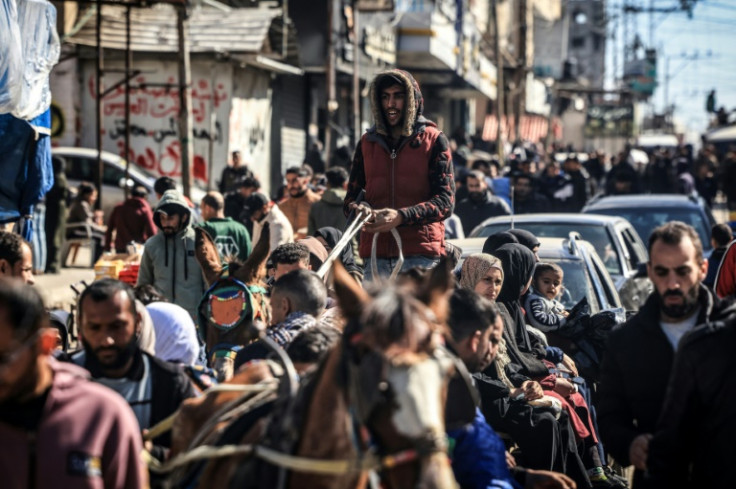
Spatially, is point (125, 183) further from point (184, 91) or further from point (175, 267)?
point (175, 267)

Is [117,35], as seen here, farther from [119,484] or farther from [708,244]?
[119,484]

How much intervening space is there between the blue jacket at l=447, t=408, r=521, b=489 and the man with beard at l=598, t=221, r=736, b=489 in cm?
47

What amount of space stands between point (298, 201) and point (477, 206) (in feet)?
7.53

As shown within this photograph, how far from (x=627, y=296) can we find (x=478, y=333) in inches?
248

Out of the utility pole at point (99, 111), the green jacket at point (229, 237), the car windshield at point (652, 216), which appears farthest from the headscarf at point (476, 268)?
the utility pole at point (99, 111)

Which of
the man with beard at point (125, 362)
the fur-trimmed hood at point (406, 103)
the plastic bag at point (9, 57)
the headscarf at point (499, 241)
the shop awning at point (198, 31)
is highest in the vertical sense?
the shop awning at point (198, 31)

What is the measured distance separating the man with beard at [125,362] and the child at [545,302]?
3.78 meters

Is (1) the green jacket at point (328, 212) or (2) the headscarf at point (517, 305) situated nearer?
(2) the headscarf at point (517, 305)

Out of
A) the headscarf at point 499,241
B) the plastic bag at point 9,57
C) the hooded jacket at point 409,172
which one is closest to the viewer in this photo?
the hooded jacket at point 409,172

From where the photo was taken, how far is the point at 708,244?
15.0 m

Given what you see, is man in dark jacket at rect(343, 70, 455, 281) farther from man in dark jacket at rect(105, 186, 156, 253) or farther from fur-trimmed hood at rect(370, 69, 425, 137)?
man in dark jacket at rect(105, 186, 156, 253)

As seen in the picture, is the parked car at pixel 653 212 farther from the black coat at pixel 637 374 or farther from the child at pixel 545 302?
the black coat at pixel 637 374

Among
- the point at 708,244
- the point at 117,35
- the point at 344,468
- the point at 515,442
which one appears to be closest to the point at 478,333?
the point at 515,442

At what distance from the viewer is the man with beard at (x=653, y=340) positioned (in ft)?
16.5
